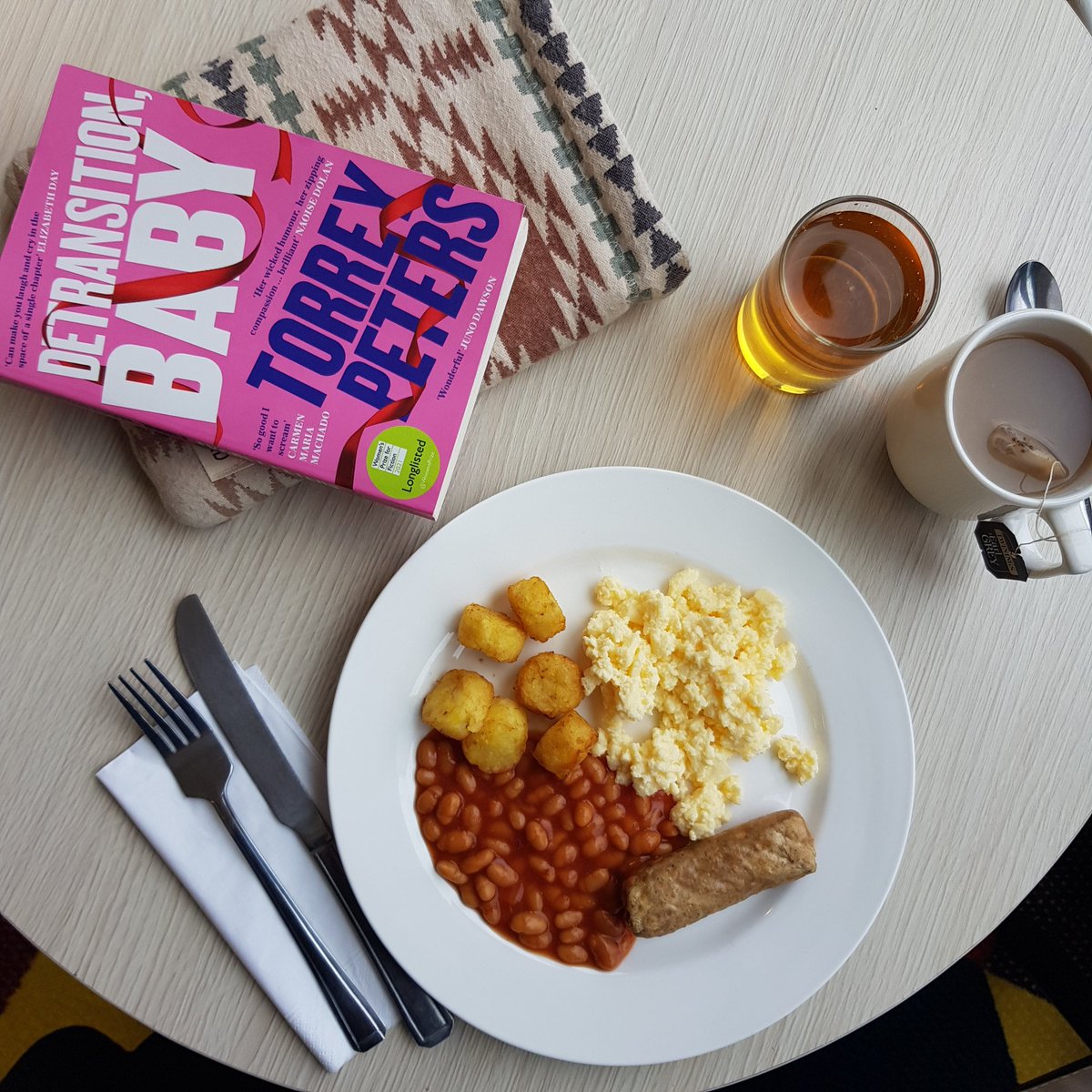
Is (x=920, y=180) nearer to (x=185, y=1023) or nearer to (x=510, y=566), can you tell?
(x=510, y=566)

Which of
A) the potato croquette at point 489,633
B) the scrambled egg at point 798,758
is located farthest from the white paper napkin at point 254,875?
the scrambled egg at point 798,758

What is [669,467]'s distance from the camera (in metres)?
1.17

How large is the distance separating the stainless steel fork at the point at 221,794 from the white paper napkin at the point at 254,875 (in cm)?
1

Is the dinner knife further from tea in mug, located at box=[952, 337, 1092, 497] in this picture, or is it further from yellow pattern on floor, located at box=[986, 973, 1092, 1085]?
yellow pattern on floor, located at box=[986, 973, 1092, 1085]

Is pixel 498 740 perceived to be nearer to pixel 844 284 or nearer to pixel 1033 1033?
pixel 844 284

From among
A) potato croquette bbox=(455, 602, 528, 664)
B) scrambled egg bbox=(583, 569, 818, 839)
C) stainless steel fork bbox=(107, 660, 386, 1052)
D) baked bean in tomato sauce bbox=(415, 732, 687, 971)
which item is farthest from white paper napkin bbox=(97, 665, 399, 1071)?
scrambled egg bbox=(583, 569, 818, 839)

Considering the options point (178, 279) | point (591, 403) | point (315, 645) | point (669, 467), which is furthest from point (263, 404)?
point (669, 467)

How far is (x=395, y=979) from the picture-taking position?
108 cm

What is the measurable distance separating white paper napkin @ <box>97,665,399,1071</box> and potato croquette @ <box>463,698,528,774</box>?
0.74 ft

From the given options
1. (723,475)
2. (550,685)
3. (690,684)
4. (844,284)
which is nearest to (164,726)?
(550,685)

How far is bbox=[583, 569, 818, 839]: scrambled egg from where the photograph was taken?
3.61 feet

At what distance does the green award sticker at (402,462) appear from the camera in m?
0.97

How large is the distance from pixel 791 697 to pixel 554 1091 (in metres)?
0.63

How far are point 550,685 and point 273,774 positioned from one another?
39 cm
